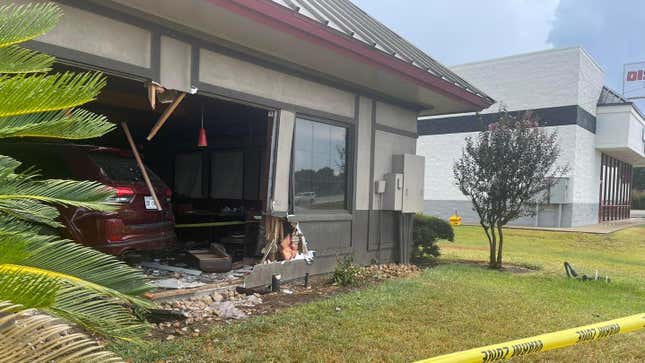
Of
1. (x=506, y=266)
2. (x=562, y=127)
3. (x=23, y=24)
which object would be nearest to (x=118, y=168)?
(x=23, y=24)

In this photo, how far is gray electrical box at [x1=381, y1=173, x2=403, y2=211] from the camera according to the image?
27.5 feet

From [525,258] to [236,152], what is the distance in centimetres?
746

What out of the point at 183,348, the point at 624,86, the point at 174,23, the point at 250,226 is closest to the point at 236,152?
the point at 250,226

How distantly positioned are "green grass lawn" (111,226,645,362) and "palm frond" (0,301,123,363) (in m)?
1.93

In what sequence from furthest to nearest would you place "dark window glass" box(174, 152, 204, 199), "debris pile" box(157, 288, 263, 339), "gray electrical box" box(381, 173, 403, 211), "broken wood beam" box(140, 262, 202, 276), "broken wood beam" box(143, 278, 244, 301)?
"dark window glass" box(174, 152, 204, 199), "gray electrical box" box(381, 173, 403, 211), "broken wood beam" box(140, 262, 202, 276), "broken wood beam" box(143, 278, 244, 301), "debris pile" box(157, 288, 263, 339)

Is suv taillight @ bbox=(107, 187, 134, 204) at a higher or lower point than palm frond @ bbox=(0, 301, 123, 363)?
higher

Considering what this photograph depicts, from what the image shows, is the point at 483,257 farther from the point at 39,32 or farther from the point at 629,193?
the point at 629,193

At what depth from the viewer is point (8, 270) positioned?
200 cm

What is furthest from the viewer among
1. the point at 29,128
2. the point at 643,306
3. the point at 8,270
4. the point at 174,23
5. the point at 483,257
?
the point at 483,257

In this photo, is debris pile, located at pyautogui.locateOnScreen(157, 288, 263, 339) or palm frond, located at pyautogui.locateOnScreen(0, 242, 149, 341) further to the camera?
debris pile, located at pyautogui.locateOnScreen(157, 288, 263, 339)

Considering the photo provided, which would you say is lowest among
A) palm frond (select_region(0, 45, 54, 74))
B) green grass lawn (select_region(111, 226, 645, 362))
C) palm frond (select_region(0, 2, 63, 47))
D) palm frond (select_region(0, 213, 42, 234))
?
green grass lawn (select_region(111, 226, 645, 362))

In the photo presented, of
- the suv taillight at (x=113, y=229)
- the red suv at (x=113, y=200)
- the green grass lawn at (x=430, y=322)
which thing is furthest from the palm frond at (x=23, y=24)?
the suv taillight at (x=113, y=229)

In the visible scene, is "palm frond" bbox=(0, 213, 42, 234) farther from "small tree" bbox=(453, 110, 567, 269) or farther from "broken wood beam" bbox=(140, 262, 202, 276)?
"small tree" bbox=(453, 110, 567, 269)

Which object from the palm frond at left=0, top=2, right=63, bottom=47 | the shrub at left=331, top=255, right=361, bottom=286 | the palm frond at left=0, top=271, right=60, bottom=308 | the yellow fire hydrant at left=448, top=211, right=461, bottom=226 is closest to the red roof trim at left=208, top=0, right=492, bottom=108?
the palm frond at left=0, top=2, right=63, bottom=47
